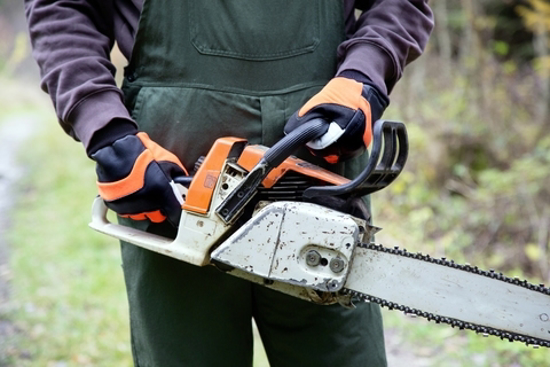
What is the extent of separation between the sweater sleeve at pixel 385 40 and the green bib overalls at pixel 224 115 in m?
0.07

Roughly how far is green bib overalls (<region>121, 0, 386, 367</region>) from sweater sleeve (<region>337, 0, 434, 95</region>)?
0.24ft

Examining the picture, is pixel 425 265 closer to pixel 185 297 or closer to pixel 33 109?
pixel 185 297

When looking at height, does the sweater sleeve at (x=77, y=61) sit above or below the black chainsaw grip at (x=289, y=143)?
below

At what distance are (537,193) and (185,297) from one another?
387cm

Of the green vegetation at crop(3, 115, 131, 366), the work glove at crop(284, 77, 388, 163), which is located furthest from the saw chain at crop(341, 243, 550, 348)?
the green vegetation at crop(3, 115, 131, 366)

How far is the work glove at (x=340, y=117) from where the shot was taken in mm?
1392

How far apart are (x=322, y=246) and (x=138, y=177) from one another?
452mm

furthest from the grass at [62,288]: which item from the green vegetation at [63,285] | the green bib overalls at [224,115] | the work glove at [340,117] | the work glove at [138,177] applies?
the work glove at [340,117]

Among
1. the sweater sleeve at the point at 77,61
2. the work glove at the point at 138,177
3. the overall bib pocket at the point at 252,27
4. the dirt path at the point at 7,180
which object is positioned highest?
the overall bib pocket at the point at 252,27

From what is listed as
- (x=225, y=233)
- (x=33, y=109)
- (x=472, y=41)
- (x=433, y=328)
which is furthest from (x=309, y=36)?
(x=33, y=109)

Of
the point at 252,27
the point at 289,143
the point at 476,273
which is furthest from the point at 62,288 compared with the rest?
the point at 476,273

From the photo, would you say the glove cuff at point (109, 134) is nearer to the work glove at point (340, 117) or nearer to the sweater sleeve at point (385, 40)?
the work glove at point (340, 117)

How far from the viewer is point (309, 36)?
61.6 inches

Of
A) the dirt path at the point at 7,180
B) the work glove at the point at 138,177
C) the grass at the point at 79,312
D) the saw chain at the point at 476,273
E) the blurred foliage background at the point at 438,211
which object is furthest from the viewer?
the dirt path at the point at 7,180
